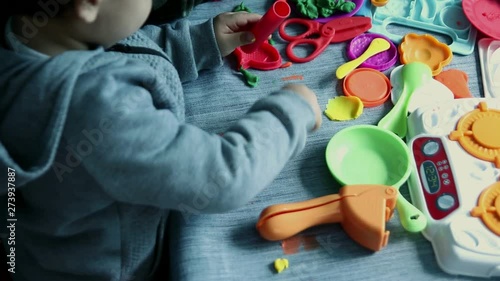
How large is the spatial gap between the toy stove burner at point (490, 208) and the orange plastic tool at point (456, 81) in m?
0.14

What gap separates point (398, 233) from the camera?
536mm

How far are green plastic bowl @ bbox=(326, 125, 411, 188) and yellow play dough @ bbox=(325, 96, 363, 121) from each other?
1.1 inches

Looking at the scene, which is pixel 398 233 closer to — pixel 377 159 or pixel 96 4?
pixel 377 159

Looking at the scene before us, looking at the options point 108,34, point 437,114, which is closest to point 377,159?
point 437,114

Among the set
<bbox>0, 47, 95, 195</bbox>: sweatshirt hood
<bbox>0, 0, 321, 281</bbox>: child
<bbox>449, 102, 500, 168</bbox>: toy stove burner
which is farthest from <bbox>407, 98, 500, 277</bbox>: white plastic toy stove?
<bbox>0, 47, 95, 195</bbox>: sweatshirt hood

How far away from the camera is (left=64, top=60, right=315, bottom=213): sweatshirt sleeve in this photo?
1.42ft

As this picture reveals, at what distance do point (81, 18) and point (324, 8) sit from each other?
359 mm

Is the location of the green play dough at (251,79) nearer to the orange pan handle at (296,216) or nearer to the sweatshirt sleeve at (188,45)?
the sweatshirt sleeve at (188,45)

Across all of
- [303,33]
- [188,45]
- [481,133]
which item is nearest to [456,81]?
[481,133]

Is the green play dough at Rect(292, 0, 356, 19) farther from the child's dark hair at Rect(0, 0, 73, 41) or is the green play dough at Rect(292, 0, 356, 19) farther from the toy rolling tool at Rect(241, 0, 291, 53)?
the child's dark hair at Rect(0, 0, 73, 41)

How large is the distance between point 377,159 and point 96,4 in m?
0.32

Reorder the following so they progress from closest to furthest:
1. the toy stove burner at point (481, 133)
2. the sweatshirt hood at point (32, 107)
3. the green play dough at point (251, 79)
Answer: the sweatshirt hood at point (32, 107)
the toy stove burner at point (481, 133)
the green play dough at point (251, 79)

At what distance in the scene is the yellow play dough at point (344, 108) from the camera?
63 centimetres

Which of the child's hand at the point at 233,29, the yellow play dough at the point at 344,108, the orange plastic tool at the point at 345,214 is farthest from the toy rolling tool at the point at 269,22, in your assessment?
the orange plastic tool at the point at 345,214
